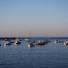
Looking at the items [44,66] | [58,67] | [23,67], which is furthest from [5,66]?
[58,67]

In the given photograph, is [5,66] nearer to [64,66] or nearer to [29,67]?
[29,67]

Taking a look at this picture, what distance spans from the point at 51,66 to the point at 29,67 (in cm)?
182

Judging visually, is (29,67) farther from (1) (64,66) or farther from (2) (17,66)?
(1) (64,66)

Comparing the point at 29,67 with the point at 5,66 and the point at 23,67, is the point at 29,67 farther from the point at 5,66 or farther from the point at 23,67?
the point at 5,66

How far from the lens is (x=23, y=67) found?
17.0 m

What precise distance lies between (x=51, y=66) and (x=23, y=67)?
2294 mm

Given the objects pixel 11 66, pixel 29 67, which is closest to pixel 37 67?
pixel 29 67

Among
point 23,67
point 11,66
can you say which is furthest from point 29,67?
point 11,66

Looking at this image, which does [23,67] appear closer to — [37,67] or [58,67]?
[37,67]

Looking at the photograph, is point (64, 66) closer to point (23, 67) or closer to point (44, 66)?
point (44, 66)

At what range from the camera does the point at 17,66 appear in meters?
17.6

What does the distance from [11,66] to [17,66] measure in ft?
1.65

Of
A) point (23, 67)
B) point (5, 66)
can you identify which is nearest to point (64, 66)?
point (23, 67)

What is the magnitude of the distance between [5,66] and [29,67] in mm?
2098
